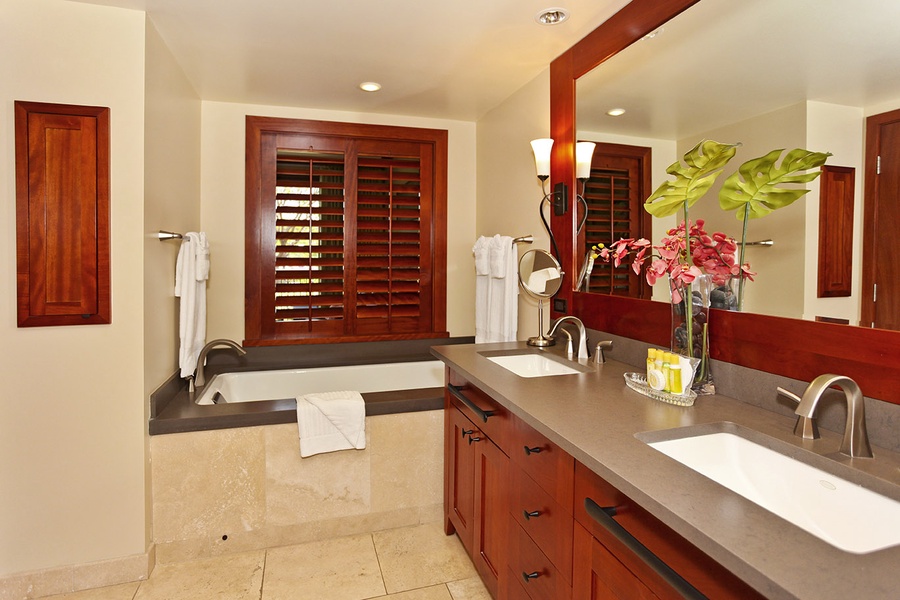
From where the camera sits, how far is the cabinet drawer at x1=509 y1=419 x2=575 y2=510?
1.29 metres

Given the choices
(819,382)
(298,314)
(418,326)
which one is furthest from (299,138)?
(819,382)

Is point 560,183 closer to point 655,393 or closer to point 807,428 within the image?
point 655,393

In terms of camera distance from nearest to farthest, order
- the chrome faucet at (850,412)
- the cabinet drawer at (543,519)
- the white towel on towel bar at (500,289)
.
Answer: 1. the chrome faucet at (850,412)
2. the cabinet drawer at (543,519)
3. the white towel on towel bar at (500,289)

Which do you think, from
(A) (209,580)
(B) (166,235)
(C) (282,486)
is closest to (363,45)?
(B) (166,235)

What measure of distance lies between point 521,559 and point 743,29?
1.74m

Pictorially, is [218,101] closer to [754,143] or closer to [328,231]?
[328,231]

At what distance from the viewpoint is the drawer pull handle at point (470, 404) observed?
1821mm

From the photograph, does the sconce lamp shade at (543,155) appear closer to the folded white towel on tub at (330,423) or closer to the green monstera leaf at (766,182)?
the green monstera leaf at (766,182)

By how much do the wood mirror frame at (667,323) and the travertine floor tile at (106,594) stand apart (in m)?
2.22

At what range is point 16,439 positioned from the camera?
1.98 metres

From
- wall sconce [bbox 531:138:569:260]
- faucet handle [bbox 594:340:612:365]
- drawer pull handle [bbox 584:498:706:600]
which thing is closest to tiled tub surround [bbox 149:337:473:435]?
faucet handle [bbox 594:340:612:365]

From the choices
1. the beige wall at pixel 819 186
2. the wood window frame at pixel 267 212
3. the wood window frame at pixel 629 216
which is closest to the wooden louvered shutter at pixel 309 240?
the wood window frame at pixel 267 212

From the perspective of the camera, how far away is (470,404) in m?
1.93

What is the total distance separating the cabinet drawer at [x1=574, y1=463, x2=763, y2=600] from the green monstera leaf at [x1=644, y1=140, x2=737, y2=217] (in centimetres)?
95
